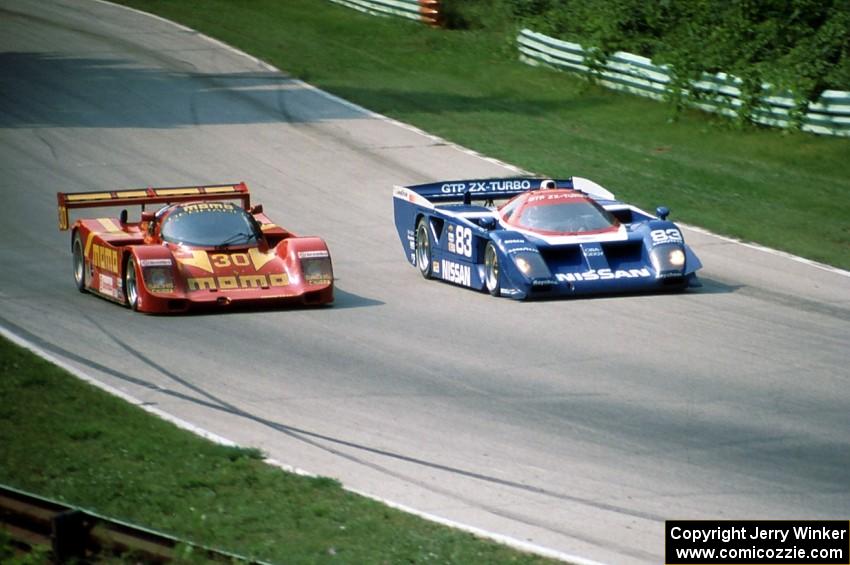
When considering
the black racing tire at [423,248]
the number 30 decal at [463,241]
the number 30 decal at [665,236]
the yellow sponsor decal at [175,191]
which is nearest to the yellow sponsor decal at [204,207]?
the yellow sponsor decal at [175,191]

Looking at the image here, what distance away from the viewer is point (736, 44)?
32250 millimetres

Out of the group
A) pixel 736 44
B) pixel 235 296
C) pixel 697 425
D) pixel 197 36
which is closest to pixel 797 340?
pixel 697 425

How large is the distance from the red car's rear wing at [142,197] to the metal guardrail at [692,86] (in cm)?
1410

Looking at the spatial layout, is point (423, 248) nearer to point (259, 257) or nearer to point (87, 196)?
point (259, 257)

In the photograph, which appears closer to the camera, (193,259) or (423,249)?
(193,259)

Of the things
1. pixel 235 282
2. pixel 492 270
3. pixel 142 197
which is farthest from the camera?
pixel 142 197

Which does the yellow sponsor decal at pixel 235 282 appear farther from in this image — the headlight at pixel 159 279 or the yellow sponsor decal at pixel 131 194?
the yellow sponsor decal at pixel 131 194

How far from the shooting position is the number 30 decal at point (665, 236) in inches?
681

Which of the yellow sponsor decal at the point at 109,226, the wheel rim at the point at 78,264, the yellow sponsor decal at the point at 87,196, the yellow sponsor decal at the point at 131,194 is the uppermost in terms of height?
the yellow sponsor decal at the point at 131,194

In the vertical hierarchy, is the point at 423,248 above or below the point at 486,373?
below

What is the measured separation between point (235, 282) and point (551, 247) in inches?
152

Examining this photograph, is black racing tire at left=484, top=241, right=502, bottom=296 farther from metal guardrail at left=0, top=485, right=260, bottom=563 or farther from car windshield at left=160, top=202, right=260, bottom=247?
metal guardrail at left=0, top=485, right=260, bottom=563

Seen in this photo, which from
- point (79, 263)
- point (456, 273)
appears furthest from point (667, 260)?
point (79, 263)

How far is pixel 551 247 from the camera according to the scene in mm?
17375
